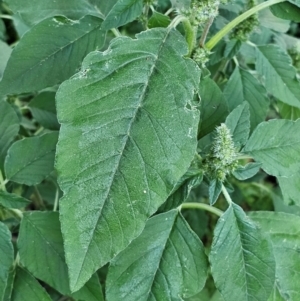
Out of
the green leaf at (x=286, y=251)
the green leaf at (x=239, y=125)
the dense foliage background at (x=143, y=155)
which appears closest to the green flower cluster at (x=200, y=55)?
the dense foliage background at (x=143, y=155)

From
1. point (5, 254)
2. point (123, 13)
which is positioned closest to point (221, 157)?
point (123, 13)

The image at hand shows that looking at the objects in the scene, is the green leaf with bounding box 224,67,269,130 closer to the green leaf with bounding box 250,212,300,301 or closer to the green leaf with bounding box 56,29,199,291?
the green leaf with bounding box 250,212,300,301

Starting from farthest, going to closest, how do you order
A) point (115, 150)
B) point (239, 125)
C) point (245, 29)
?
point (245, 29)
point (239, 125)
point (115, 150)

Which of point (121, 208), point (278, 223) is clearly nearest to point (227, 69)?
point (278, 223)

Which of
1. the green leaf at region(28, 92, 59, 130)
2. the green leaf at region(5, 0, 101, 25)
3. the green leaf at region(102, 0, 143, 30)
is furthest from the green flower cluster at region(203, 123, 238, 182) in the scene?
the green leaf at region(28, 92, 59, 130)

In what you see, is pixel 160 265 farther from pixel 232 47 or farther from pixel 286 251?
pixel 232 47

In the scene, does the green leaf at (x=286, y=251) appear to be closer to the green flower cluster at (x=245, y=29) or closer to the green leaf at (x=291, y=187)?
the green leaf at (x=291, y=187)

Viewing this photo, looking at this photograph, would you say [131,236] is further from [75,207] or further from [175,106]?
[175,106]
